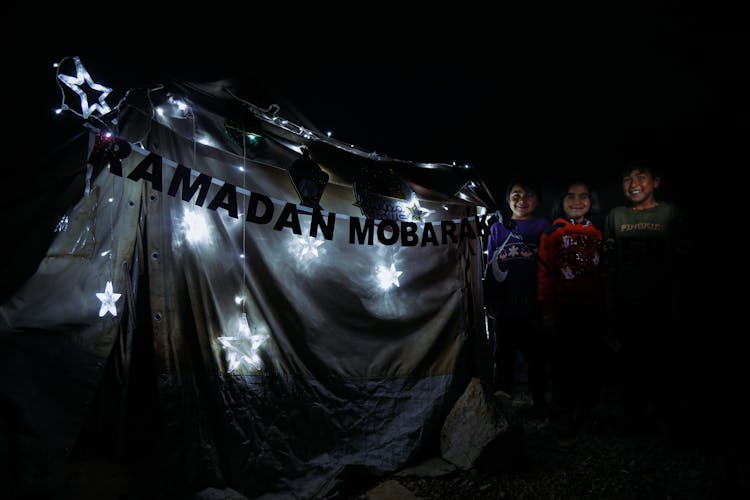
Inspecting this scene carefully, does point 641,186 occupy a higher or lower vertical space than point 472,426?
higher

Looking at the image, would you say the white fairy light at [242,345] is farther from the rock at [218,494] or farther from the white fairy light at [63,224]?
the white fairy light at [63,224]

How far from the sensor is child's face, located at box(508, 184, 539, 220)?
15.4 feet

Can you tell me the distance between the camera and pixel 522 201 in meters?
4.68

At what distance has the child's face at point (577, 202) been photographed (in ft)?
14.4

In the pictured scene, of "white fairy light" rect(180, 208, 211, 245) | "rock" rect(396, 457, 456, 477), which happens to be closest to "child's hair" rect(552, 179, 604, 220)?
"rock" rect(396, 457, 456, 477)

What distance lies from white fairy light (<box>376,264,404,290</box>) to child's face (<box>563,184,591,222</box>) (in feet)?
7.33

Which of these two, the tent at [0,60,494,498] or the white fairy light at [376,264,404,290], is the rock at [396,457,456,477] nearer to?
the tent at [0,60,494,498]

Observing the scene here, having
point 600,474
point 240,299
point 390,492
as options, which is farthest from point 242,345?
point 600,474

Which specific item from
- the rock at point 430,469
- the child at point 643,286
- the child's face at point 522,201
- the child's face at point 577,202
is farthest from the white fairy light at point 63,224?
the child at point 643,286

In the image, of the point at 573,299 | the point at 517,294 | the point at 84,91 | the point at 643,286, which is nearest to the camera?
the point at 84,91

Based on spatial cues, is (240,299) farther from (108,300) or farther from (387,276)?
(387,276)

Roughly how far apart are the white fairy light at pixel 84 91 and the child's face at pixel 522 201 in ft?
13.9

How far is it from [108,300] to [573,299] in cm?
437

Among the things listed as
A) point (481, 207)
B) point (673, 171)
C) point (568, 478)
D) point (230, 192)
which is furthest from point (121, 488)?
point (673, 171)
